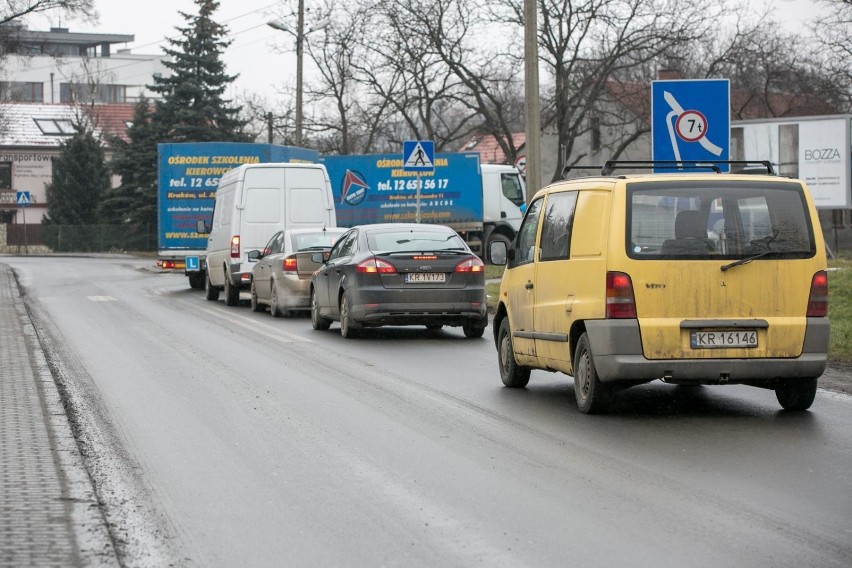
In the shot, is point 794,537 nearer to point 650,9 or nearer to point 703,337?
point 703,337

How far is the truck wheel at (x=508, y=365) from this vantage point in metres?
11.7

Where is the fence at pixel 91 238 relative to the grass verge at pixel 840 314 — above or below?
above

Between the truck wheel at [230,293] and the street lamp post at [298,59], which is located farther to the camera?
the street lamp post at [298,59]

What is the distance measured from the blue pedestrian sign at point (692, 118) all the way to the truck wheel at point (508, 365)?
5.59m

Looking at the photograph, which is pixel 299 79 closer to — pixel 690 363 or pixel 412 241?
pixel 412 241

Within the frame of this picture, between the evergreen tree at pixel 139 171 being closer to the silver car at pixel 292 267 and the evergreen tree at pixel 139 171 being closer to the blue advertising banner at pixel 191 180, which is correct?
the blue advertising banner at pixel 191 180

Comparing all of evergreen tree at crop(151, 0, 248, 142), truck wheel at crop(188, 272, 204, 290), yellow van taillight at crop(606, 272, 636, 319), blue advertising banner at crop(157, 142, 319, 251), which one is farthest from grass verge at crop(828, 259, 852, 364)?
evergreen tree at crop(151, 0, 248, 142)

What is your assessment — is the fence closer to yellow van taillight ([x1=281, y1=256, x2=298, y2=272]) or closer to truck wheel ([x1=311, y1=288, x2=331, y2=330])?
yellow van taillight ([x1=281, y1=256, x2=298, y2=272])

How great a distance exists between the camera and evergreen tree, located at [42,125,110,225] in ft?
234

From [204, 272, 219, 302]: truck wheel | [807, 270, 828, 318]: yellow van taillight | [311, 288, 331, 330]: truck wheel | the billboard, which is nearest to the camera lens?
[807, 270, 828, 318]: yellow van taillight

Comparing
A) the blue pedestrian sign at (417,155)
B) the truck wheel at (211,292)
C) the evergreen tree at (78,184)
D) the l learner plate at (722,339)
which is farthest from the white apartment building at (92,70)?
the l learner plate at (722,339)

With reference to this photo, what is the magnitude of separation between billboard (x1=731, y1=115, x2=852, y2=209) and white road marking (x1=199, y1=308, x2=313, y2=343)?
53.6 ft

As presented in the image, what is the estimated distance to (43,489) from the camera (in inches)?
270

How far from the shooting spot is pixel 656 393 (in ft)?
37.5
